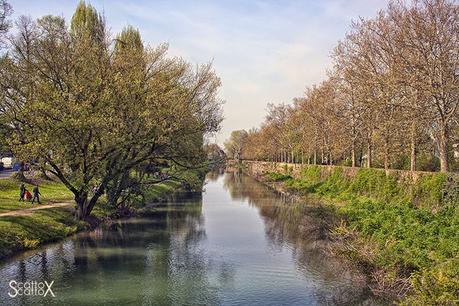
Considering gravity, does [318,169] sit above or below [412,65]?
below

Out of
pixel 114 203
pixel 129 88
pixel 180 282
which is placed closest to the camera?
pixel 180 282

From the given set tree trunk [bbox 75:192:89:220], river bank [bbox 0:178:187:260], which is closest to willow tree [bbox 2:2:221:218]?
tree trunk [bbox 75:192:89:220]

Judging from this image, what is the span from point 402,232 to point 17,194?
36.0m

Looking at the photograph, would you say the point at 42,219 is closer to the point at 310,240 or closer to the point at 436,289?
the point at 310,240

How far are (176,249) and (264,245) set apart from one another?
6.32 meters

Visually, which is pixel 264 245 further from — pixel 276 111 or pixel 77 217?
pixel 276 111

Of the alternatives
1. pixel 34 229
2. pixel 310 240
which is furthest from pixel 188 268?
pixel 34 229

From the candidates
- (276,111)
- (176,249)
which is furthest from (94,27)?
(276,111)

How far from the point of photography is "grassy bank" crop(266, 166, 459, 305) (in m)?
17.8

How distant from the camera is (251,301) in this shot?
22.1 metres

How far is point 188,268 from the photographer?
2797 cm

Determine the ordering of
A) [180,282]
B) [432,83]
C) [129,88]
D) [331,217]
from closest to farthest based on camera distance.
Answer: [180,282] < [432,83] < [129,88] < [331,217]

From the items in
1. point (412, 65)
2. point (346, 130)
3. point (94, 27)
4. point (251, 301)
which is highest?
point (94, 27)

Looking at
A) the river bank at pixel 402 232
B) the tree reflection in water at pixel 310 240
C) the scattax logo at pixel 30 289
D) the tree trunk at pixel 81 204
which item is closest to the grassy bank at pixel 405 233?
the river bank at pixel 402 232
